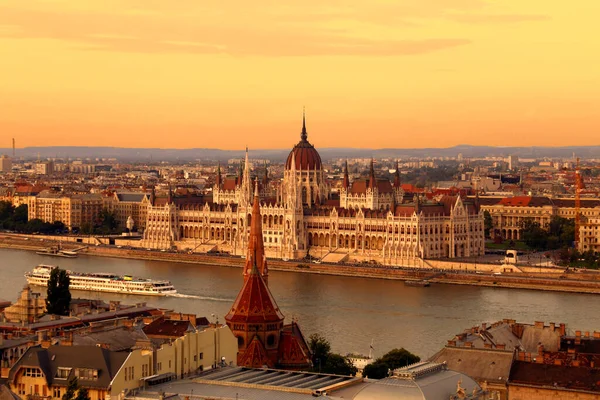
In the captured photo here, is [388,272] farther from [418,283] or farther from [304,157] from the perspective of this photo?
[304,157]

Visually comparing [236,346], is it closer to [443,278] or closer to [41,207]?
[443,278]

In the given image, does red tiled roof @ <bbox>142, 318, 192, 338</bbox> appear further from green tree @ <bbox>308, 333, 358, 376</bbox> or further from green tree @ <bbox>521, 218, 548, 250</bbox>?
green tree @ <bbox>521, 218, 548, 250</bbox>

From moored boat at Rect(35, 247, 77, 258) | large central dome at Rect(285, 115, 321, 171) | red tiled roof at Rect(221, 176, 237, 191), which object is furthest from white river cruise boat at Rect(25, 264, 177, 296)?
red tiled roof at Rect(221, 176, 237, 191)

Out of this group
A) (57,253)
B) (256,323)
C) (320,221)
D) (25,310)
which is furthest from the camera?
(57,253)

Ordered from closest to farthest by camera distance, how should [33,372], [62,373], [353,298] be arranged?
[62,373] → [33,372] → [353,298]

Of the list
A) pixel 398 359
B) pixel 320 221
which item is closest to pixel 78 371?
pixel 398 359

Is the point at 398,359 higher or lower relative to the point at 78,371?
lower
